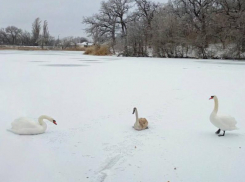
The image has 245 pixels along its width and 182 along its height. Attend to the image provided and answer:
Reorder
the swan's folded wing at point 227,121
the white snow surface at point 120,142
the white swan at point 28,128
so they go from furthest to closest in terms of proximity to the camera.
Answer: the white swan at point 28,128
the swan's folded wing at point 227,121
the white snow surface at point 120,142

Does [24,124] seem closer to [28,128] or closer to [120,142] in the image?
[28,128]

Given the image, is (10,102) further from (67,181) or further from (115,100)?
(67,181)

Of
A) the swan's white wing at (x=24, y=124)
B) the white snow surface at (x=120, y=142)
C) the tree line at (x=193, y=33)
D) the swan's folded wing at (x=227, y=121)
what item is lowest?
the white snow surface at (x=120, y=142)

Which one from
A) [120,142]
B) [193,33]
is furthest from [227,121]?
[193,33]

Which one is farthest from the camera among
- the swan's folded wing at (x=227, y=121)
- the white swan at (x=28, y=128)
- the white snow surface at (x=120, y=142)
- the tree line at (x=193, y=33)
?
the tree line at (x=193, y=33)

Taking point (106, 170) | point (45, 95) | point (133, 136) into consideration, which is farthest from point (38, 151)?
point (45, 95)

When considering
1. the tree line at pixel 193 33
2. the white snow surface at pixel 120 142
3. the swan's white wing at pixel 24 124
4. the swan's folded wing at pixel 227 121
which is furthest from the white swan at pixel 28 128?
the tree line at pixel 193 33

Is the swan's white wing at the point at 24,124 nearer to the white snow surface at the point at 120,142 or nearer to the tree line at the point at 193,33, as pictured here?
the white snow surface at the point at 120,142

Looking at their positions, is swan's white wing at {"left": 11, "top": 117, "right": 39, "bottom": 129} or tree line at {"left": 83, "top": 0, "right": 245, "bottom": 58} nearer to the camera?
swan's white wing at {"left": 11, "top": 117, "right": 39, "bottom": 129}

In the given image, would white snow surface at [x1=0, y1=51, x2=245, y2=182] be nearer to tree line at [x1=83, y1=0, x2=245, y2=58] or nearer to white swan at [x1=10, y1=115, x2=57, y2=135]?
white swan at [x1=10, y1=115, x2=57, y2=135]

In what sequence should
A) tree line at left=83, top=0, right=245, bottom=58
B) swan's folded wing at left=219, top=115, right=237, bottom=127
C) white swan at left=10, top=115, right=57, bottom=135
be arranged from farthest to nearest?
tree line at left=83, top=0, right=245, bottom=58, white swan at left=10, top=115, right=57, bottom=135, swan's folded wing at left=219, top=115, right=237, bottom=127

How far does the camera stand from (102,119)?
5.11 metres

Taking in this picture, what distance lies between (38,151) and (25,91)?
4670 millimetres

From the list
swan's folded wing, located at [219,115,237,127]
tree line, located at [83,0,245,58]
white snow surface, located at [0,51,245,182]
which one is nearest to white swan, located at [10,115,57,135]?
white snow surface, located at [0,51,245,182]
